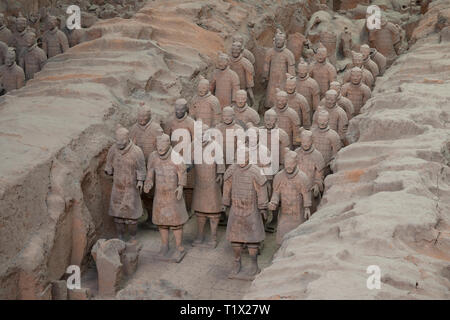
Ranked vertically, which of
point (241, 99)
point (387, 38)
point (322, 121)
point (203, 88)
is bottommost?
point (322, 121)

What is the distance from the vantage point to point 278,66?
9633mm

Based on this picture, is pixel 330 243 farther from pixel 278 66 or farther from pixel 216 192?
pixel 278 66

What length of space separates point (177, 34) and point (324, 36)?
9.41 feet

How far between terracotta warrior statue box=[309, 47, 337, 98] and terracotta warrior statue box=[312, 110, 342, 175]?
2.30 m

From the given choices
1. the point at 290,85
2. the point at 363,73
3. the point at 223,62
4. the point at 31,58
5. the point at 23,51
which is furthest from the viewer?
the point at 23,51

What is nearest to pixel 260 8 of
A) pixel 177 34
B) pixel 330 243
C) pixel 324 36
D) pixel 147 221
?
pixel 324 36

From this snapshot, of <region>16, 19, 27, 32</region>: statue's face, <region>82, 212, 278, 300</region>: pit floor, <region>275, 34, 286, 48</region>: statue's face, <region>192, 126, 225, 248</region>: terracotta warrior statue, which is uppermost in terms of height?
<region>16, 19, 27, 32</region>: statue's face

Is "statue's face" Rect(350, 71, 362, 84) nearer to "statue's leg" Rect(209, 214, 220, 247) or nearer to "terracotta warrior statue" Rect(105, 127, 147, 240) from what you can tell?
"statue's leg" Rect(209, 214, 220, 247)

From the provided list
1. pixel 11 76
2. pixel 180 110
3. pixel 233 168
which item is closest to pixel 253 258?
pixel 233 168

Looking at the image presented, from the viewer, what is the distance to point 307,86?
8945 millimetres

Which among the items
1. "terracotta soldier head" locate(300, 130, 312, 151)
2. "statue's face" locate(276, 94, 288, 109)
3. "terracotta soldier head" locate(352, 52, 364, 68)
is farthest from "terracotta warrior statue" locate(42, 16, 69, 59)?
"terracotta soldier head" locate(300, 130, 312, 151)

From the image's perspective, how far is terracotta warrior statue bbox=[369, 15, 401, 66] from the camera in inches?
446

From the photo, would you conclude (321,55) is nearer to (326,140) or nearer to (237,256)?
(326,140)

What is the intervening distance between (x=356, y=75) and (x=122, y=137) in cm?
345
